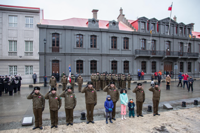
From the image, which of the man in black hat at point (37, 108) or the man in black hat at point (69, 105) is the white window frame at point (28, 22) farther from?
the man in black hat at point (69, 105)

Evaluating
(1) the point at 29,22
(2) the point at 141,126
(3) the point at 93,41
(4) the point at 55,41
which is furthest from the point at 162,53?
(1) the point at 29,22

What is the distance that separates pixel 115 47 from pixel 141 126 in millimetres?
19197

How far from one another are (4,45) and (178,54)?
30414 millimetres

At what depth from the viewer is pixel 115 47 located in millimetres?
24422

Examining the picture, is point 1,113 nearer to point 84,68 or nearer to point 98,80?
point 98,80

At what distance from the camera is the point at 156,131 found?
18.9 feet

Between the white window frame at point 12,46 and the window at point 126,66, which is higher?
the white window frame at point 12,46

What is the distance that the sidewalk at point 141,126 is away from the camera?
580 centimetres

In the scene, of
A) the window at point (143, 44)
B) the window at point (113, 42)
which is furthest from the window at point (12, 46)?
the window at point (143, 44)

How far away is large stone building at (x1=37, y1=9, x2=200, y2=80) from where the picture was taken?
70.8ft

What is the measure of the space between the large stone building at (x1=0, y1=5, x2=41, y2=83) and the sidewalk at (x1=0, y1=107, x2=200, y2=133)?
649 inches

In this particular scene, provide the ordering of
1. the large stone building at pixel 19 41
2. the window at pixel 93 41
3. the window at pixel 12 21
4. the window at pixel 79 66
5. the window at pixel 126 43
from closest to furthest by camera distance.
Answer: the large stone building at pixel 19 41
the window at pixel 12 21
the window at pixel 79 66
the window at pixel 93 41
the window at pixel 126 43

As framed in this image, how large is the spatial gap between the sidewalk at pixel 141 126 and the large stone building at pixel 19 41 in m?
16.5

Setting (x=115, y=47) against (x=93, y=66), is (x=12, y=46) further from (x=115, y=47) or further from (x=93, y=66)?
(x=115, y=47)
